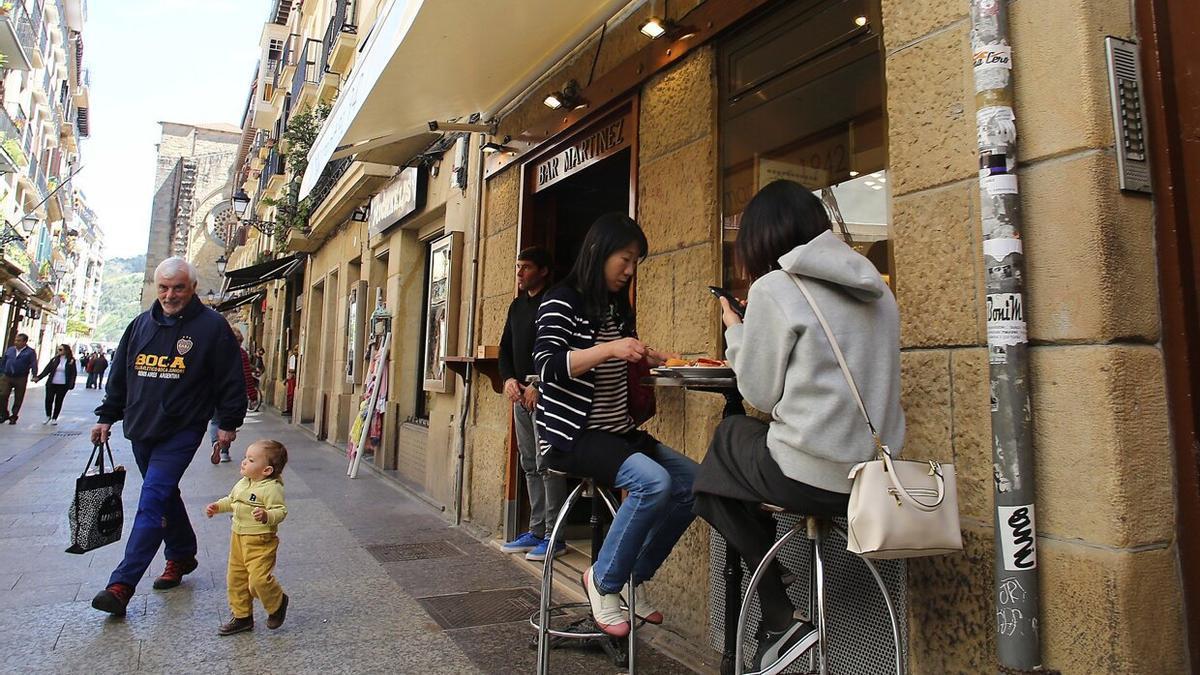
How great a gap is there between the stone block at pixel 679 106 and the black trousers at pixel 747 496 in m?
2.03

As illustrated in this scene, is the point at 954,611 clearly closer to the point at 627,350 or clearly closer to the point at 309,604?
the point at 627,350

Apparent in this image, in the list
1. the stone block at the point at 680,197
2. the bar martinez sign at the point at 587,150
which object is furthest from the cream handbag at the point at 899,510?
the bar martinez sign at the point at 587,150

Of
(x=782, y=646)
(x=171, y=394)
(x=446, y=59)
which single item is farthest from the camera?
(x=446, y=59)

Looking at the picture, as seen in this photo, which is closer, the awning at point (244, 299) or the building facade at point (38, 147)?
the building facade at point (38, 147)

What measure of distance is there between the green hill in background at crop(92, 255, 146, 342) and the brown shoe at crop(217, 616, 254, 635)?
6966 inches

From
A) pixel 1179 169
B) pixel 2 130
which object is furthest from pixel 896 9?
pixel 2 130

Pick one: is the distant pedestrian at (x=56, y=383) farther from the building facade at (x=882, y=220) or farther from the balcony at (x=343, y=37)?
the building facade at (x=882, y=220)

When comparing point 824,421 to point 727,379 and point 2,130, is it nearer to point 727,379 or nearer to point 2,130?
point 727,379

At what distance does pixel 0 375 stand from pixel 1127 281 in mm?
17545

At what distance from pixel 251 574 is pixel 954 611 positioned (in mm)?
2974

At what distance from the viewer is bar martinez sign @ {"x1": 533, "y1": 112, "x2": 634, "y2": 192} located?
4.61m

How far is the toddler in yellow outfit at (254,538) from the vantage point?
3314 millimetres

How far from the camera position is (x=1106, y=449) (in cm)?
185

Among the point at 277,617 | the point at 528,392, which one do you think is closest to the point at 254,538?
the point at 277,617
